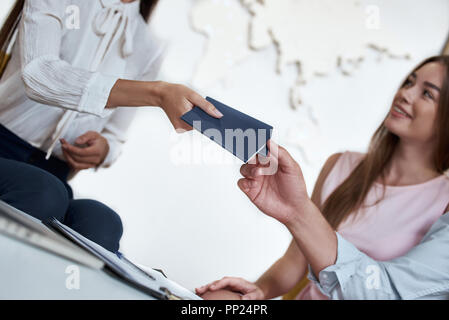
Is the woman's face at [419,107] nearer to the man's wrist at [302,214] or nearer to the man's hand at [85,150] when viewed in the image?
the man's wrist at [302,214]

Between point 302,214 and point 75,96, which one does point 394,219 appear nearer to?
point 302,214

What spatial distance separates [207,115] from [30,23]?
29 cm

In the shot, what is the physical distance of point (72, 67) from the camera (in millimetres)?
523

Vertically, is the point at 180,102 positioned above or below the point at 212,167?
above

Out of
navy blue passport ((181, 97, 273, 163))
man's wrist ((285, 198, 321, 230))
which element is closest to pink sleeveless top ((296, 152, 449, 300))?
man's wrist ((285, 198, 321, 230))

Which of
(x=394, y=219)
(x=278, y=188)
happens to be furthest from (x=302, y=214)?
(x=394, y=219)

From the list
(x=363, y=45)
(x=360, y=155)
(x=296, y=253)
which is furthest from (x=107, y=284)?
(x=363, y=45)

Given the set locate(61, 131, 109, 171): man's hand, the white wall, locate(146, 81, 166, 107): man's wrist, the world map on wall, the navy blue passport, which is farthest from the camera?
the world map on wall

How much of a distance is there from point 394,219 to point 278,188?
12.8 inches

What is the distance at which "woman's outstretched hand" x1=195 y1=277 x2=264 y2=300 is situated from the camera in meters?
0.58

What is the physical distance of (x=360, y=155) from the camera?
89cm

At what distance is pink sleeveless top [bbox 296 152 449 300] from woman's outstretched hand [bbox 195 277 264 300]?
6.7 inches

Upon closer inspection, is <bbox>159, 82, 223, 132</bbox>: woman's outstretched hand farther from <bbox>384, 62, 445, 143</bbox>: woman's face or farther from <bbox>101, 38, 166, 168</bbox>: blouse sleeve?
<bbox>384, 62, 445, 143</bbox>: woman's face
